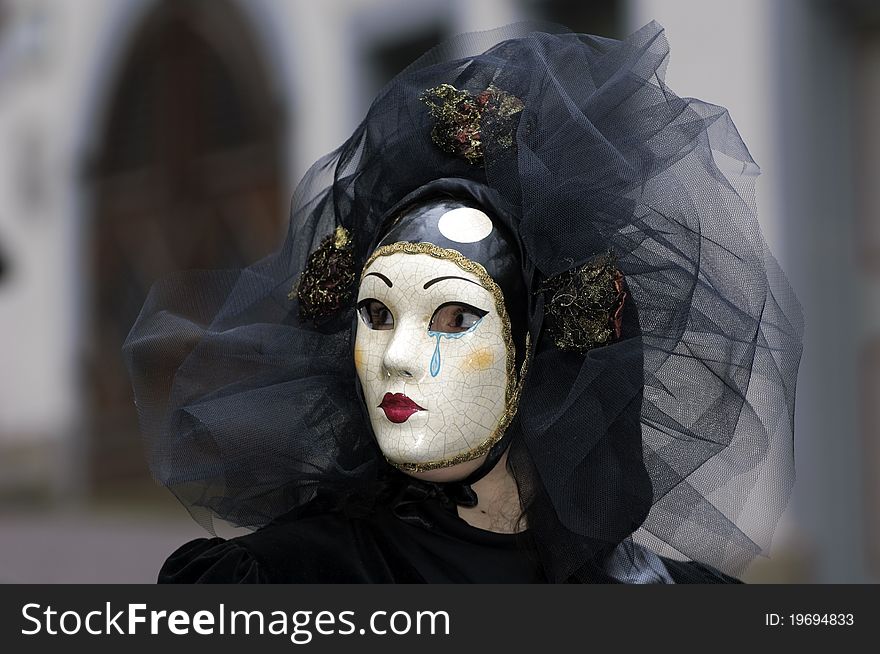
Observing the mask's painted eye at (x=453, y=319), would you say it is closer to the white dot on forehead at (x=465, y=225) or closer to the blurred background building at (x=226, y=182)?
the white dot on forehead at (x=465, y=225)

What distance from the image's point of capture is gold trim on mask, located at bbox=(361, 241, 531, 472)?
5.60ft

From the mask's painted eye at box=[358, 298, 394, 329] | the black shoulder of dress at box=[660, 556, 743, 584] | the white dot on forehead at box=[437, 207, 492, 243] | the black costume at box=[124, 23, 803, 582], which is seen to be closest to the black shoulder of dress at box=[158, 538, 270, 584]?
the black costume at box=[124, 23, 803, 582]

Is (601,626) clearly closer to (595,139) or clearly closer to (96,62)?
(595,139)

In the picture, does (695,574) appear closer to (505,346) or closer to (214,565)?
(505,346)

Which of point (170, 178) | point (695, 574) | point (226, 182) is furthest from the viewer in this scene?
point (170, 178)

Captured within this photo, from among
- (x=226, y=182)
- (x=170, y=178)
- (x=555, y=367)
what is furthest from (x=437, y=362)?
(x=170, y=178)

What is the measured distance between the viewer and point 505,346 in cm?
173

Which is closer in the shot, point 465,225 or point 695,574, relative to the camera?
point 465,225

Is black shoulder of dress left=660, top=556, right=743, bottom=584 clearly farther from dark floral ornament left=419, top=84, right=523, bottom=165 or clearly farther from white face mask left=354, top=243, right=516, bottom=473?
dark floral ornament left=419, top=84, right=523, bottom=165

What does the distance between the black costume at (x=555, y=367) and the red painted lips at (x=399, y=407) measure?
0.16 metres

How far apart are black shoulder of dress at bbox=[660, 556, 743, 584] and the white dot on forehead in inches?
26.9

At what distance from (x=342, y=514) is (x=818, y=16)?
4.37 m

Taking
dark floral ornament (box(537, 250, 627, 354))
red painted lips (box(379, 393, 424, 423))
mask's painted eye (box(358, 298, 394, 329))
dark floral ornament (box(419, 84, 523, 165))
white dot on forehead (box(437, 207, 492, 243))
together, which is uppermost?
dark floral ornament (box(419, 84, 523, 165))

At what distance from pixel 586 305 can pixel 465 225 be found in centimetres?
23
